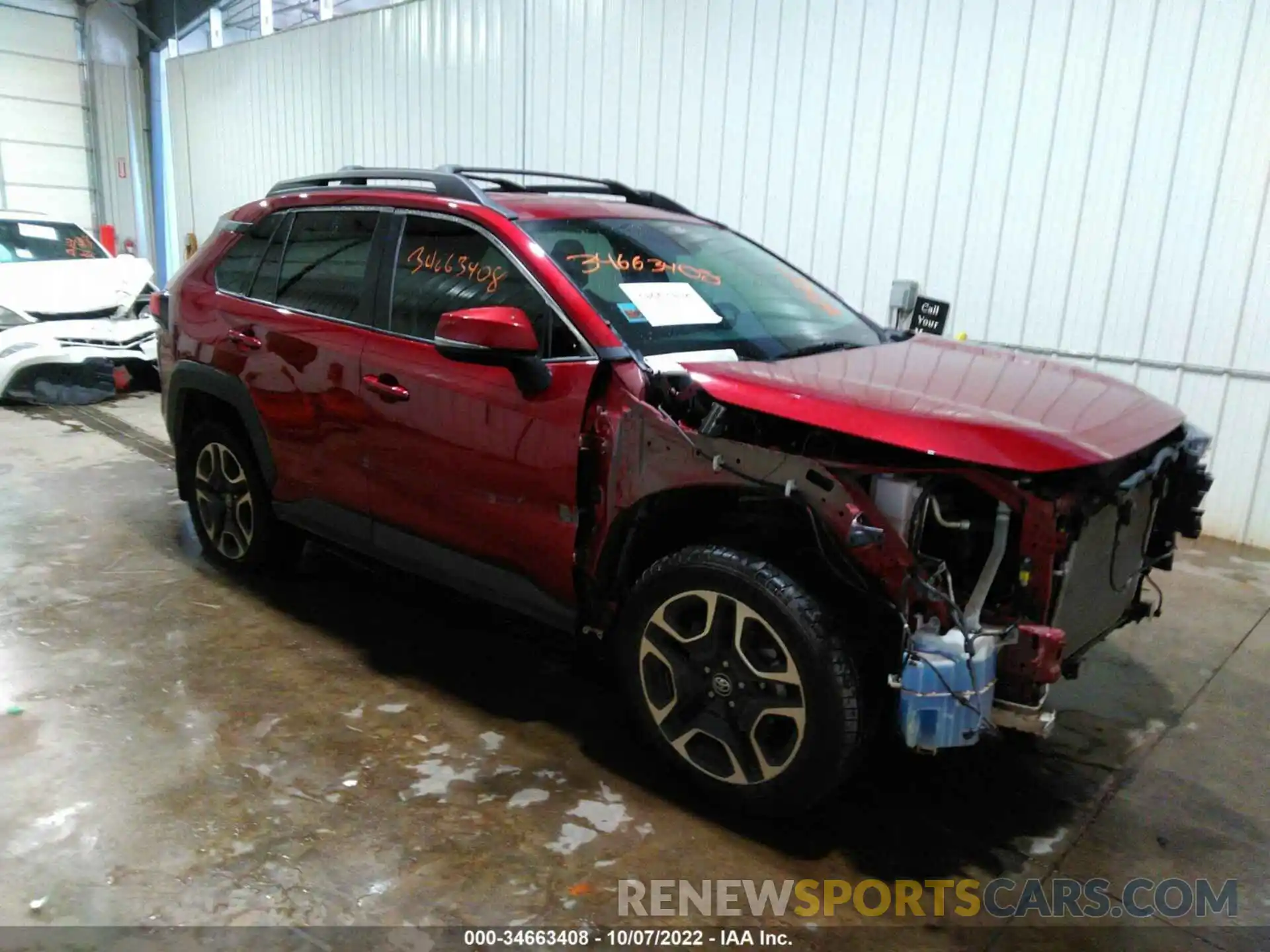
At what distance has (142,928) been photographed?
2125mm

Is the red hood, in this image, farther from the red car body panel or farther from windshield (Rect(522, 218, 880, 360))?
the red car body panel

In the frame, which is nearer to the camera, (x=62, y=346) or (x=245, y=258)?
(x=245, y=258)

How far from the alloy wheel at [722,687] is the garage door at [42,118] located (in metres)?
14.6

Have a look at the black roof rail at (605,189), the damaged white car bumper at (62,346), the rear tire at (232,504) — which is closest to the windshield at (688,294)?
the black roof rail at (605,189)

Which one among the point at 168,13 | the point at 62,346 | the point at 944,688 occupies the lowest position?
the point at 62,346

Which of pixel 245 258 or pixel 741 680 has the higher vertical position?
pixel 245 258

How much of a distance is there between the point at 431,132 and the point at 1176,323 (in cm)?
689

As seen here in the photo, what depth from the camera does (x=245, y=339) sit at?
3.73 metres

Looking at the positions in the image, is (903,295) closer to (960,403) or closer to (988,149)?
(988,149)

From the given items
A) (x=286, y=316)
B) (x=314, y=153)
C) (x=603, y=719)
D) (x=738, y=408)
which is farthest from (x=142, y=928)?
(x=314, y=153)

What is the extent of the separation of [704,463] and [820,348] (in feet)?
2.62

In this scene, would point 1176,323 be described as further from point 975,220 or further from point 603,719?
point 603,719
